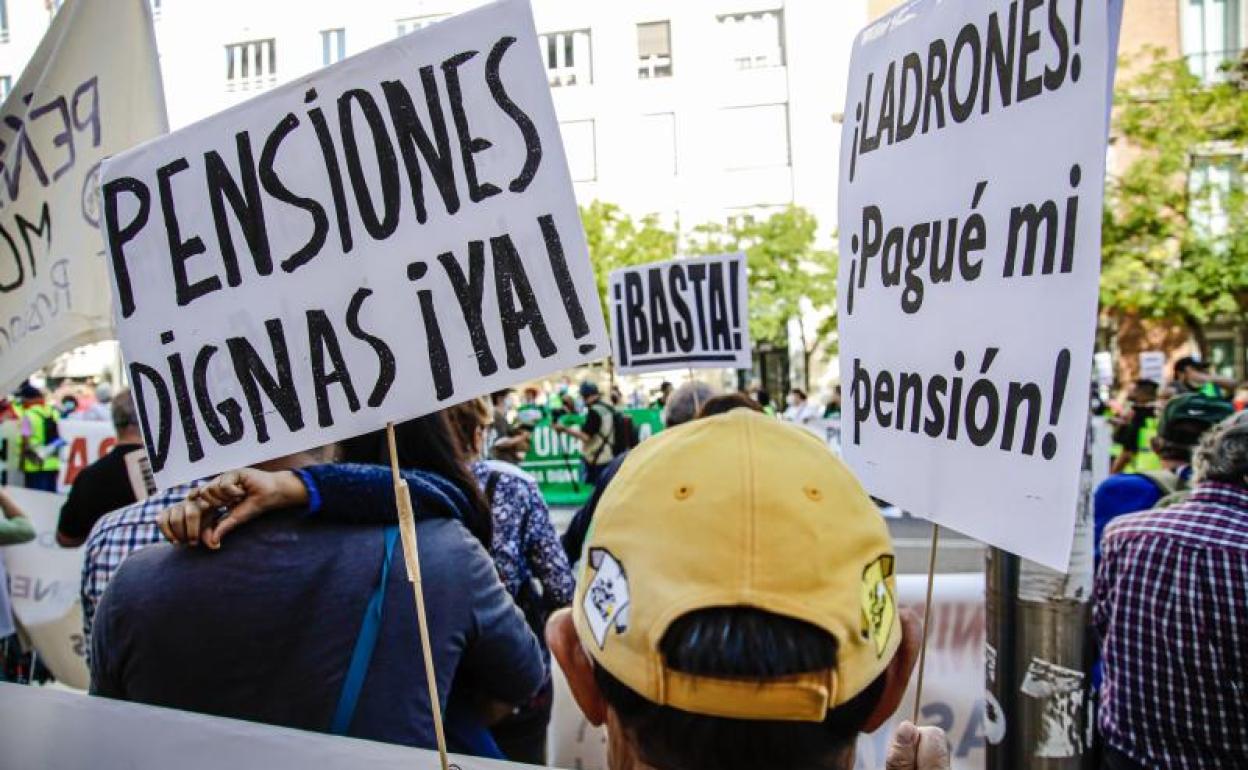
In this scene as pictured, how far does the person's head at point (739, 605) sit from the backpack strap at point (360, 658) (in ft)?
2.28

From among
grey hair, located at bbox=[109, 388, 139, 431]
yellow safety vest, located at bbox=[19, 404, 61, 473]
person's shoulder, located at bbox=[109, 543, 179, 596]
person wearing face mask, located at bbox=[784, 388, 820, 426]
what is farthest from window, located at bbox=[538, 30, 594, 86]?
person's shoulder, located at bbox=[109, 543, 179, 596]

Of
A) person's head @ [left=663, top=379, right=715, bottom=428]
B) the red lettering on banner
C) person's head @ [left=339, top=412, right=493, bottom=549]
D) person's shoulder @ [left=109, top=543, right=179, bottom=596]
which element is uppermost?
person's head @ [left=339, top=412, right=493, bottom=549]

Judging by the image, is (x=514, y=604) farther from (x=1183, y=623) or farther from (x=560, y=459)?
(x=560, y=459)

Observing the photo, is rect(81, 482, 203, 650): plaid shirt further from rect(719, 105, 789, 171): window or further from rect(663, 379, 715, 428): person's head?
rect(719, 105, 789, 171): window

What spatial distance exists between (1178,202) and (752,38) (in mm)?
17549

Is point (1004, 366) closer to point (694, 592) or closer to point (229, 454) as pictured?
point (694, 592)

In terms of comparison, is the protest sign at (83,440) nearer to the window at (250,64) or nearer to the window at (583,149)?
the window at (583,149)

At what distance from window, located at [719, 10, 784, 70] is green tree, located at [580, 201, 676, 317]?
24.7 ft

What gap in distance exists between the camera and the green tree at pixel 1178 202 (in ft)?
67.5

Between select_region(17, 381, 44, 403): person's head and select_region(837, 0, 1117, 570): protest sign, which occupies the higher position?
select_region(837, 0, 1117, 570): protest sign

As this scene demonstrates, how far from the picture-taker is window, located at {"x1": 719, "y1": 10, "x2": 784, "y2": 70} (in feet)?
114

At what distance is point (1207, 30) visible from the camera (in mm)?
28750

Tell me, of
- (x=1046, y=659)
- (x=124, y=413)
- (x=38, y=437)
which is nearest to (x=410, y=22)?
(x=38, y=437)

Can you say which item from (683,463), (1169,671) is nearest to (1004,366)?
(683,463)
